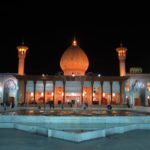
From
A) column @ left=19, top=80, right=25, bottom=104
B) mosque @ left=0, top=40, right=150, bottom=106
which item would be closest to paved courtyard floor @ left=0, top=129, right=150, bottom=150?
mosque @ left=0, top=40, right=150, bottom=106

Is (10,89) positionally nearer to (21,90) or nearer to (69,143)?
(21,90)

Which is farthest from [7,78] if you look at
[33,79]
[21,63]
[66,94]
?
[66,94]

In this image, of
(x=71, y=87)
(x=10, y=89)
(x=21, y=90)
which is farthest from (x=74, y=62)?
(x=10, y=89)

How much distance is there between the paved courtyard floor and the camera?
11.8 metres

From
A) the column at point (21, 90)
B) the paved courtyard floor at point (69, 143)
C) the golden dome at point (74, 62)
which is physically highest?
the golden dome at point (74, 62)

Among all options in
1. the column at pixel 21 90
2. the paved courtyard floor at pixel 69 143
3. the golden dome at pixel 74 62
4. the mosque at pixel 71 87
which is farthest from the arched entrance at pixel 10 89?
the paved courtyard floor at pixel 69 143

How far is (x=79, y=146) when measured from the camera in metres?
12.2

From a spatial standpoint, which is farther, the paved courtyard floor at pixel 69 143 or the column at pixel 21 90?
the column at pixel 21 90

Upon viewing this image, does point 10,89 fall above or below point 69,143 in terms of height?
above

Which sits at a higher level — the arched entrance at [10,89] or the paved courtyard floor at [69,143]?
the arched entrance at [10,89]

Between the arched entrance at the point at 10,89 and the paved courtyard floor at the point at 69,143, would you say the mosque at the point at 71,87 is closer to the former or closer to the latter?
the arched entrance at the point at 10,89

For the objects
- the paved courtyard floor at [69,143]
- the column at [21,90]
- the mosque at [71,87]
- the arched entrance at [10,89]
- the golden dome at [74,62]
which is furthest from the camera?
the arched entrance at [10,89]

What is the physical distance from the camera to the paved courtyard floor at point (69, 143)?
38.8ft

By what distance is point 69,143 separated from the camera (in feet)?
42.3
